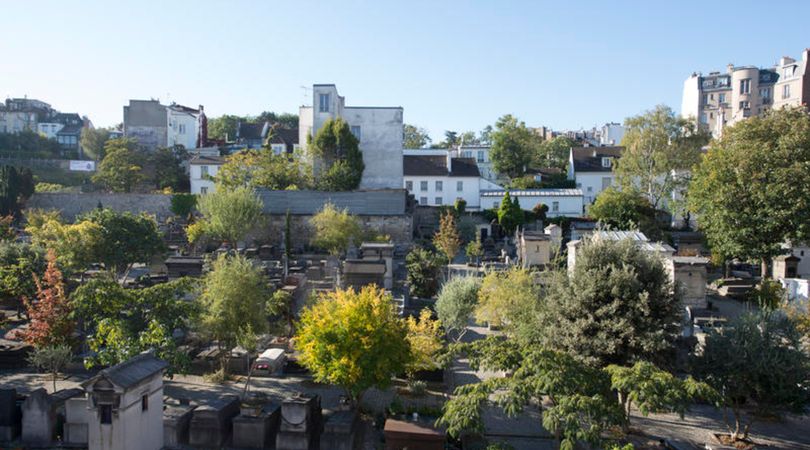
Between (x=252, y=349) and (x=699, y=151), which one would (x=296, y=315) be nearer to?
(x=252, y=349)

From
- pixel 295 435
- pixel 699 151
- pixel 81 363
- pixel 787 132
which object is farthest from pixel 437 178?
pixel 295 435

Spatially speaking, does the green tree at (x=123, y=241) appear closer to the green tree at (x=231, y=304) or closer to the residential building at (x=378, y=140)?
the green tree at (x=231, y=304)

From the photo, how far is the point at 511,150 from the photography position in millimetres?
63469

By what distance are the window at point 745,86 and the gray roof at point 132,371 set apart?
76905 mm

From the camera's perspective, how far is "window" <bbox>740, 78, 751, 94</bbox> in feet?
243

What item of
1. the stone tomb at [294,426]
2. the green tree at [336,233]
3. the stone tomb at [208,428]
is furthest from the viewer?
the green tree at [336,233]

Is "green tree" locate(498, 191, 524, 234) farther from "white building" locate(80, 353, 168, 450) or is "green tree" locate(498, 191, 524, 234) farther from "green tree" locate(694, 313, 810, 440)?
"white building" locate(80, 353, 168, 450)

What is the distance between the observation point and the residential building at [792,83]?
66875 millimetres

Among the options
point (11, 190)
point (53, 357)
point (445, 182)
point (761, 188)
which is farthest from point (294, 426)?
point (11, 190)

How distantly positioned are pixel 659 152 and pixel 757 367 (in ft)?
118

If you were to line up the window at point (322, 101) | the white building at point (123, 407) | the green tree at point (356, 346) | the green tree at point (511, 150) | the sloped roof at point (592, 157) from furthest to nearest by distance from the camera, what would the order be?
the green tree at point (511, 150), the sloped roof at point (592, 157), the window at point (322, 101), the green tree at point (356, 346), the white building at point (123, 407)

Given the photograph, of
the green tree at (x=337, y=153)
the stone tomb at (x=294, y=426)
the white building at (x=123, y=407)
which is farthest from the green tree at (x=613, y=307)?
the green tree at (x=337, y=153)

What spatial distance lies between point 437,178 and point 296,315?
1296 inches

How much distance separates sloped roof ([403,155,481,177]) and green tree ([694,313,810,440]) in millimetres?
40521
